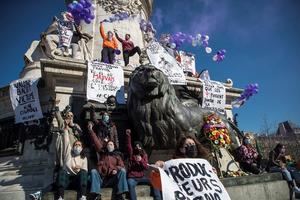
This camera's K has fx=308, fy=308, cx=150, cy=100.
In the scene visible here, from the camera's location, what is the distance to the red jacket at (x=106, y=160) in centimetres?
582

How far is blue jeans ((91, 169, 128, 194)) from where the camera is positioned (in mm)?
5080

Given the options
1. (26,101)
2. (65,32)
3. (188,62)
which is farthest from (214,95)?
(26,101)

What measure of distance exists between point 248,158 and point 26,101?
240 inches

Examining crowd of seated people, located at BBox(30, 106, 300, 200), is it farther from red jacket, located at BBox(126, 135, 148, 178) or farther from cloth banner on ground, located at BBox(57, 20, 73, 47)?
cloth banner on ground, located at BBox(57, 20, 73, 47)

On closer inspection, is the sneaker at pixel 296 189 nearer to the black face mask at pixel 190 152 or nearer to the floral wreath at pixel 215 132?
the floral wreath at pixel 215 132

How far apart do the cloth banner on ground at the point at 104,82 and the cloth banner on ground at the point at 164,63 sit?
175 cm

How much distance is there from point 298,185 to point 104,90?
541cm

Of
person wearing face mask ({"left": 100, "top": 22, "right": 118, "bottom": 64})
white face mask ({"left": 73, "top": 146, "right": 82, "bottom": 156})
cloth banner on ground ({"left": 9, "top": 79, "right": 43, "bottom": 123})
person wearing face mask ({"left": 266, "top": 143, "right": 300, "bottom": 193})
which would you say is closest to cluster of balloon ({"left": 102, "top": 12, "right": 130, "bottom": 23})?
person wearing face mask ({"left": 100, "top": 22, "right": 118, "bottom": 64})

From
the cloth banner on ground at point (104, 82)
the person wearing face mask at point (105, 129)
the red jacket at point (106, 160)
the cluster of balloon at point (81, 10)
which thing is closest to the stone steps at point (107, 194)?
the red jacket at point (106, 160)

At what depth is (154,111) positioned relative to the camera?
6965 mm

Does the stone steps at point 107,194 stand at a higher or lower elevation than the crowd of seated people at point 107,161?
lower

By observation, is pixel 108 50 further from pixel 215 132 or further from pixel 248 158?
pixel 248 158

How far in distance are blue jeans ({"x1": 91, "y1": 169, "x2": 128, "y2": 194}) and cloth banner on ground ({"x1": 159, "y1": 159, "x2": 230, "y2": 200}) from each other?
3.96 ft

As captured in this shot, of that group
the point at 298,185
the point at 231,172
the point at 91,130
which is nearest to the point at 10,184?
the point at 91,130
